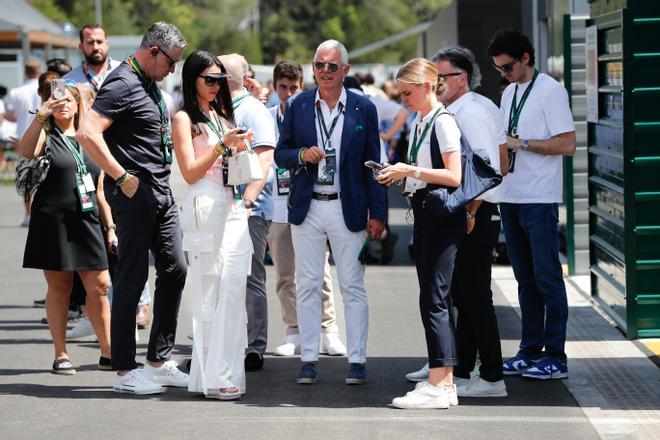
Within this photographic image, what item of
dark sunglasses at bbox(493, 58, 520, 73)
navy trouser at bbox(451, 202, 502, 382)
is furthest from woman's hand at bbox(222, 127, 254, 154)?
dark sunglasses at bbox(493, 58, 520, 73)

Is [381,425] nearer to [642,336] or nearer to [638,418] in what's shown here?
[638,418]

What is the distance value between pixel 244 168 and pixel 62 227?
170 cm

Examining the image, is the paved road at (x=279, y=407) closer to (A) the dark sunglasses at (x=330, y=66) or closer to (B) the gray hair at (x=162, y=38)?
(A) the dark sunglasses at (x=330, y=66)

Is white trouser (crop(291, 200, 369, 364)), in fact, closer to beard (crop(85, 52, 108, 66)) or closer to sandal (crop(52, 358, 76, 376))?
sandal (crop(52, 358, 76, 376))

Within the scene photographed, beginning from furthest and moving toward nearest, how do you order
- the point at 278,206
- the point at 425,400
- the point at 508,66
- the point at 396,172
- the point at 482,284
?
the point at 278,206
the point at 508,66
the point at 482,284
the point at 425,400
the point at 396,172

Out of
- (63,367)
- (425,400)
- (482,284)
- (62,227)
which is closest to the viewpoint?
(425,400)

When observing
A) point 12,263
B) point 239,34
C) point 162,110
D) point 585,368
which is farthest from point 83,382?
point 239,34

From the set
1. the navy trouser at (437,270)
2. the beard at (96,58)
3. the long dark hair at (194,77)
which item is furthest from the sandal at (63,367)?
the beard at (96,58)

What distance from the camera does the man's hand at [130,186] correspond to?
24.0 feet

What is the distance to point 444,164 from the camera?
22.7 ft

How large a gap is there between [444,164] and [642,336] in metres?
2.57

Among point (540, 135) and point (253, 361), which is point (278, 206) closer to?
point (253, 361)

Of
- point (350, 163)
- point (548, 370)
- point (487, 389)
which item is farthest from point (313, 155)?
point (548, 370)

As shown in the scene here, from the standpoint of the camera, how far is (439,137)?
6.92 meters
